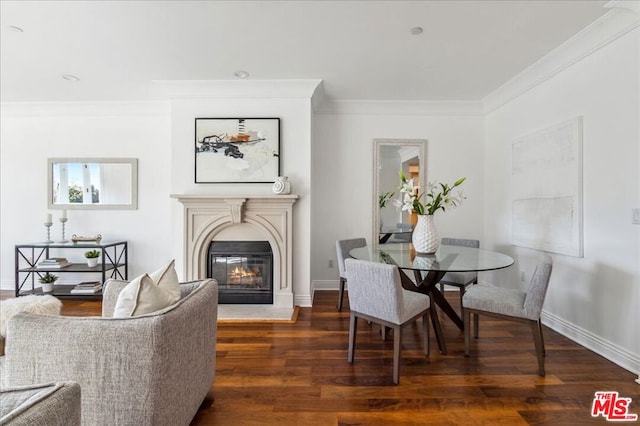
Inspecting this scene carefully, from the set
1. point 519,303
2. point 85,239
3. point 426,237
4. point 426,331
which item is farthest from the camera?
point 85,239

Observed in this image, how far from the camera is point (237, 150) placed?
362 centimetres

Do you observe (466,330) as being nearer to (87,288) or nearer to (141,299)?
(141,299)

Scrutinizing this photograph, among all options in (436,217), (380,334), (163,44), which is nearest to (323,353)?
(380,334)

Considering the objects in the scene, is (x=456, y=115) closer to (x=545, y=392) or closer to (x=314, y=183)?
(x=314, y=183)

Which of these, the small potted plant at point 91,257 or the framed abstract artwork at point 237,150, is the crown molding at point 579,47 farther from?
the small potted plant at point 91,257

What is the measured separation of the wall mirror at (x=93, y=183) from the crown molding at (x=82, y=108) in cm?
65

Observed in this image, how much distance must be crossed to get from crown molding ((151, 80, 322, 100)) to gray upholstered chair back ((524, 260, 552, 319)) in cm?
281

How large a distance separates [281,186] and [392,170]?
1.69 metres

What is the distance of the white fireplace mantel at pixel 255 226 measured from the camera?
3.54m

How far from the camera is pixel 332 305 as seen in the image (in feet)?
12.1

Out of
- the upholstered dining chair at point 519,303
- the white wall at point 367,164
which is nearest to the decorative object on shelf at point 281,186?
the white wall at point 367,164

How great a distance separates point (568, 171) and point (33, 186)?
652 centimetres

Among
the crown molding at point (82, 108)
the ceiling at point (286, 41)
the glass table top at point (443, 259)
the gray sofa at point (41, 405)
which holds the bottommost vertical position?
the gray sofa at point (41, 405)

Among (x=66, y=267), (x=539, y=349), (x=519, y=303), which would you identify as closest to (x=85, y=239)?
(x=66, y=267)
